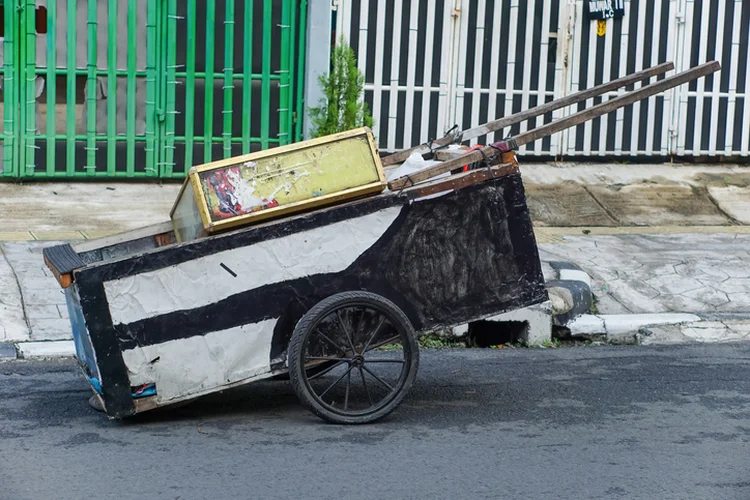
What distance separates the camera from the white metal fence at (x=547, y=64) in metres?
10.9

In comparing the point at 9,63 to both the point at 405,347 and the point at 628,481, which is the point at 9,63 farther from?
the point at 628,481

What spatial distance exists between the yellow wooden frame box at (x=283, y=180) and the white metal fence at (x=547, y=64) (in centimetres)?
552

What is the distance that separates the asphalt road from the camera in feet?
15.4

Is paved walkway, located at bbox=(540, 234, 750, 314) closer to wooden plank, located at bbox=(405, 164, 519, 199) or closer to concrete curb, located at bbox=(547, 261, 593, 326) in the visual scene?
concrete curb, located at bbox=(547, 261, 593, 326)

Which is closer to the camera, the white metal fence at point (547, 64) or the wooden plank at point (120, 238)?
the wooden plank at point (120, 238)

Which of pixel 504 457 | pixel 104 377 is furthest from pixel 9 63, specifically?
pixel 504 457

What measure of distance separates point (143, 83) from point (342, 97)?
1.84 meters

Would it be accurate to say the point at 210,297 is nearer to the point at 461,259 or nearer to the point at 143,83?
the point at 461,259

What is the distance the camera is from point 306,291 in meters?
5.36

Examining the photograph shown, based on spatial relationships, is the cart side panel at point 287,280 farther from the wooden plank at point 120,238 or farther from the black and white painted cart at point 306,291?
the wooden plank at point 120,238

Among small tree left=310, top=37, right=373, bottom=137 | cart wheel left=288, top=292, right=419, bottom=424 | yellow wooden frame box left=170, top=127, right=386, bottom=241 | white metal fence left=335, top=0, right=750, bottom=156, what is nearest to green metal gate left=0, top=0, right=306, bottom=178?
small tree left=310, top=37, right=373, bottom=137

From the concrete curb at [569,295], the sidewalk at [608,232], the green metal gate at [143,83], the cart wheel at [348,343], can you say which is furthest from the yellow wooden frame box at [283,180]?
the green metal gate at [143,83]

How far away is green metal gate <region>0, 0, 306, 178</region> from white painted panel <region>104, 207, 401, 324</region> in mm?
5375

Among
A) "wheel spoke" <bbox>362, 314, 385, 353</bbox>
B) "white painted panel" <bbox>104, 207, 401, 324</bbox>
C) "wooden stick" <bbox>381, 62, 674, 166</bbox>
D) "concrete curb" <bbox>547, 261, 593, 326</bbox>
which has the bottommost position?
"concrete curb" <bbox>547, 261, 593, 326</bbox>
